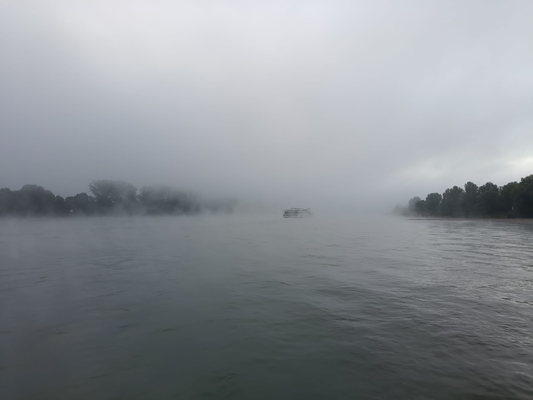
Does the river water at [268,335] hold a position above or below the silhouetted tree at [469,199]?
below

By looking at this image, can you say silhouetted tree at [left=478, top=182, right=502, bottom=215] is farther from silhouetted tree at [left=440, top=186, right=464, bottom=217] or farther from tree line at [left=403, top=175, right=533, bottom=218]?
silhouetted tree at [left=440, top=186, right=464, bottom=217]

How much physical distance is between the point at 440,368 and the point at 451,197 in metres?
152

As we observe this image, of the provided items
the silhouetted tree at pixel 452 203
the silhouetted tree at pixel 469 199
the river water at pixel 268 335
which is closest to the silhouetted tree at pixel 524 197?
the silhouetted tree at pixel 469 199

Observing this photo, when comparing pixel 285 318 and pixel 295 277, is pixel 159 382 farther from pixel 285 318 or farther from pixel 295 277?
pixel 295 277

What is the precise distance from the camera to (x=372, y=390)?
5.12m

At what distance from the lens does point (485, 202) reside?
10531 cm

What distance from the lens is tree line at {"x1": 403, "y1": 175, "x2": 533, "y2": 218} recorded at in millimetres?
87688

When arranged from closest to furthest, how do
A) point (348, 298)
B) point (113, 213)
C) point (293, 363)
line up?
point (293, 363), point (348, 298), point (113, 213)

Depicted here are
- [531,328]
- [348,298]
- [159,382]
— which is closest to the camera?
[159,382]

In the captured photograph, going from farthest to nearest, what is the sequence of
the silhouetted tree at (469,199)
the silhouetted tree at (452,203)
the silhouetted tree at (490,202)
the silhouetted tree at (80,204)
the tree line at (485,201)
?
the silhouetted tree at (452,203) → the silhouetted tree at (469,199) → the silhouetted tree at (490,202) → the tree line at (485,201) → the silhouetted tree at (80,204)

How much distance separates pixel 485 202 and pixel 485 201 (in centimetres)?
41

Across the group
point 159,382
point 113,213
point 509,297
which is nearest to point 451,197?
point 113,213

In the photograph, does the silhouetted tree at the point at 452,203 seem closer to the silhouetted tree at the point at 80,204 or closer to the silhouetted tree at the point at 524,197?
the silhouetted tree at the point at 524,197

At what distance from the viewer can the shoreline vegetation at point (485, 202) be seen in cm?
8775
